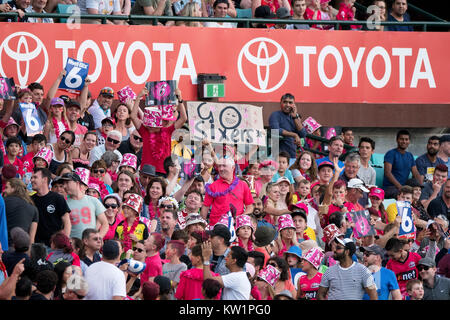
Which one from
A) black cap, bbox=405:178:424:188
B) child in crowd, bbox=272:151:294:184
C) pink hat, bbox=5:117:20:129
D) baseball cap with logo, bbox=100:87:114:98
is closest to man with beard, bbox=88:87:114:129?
baseball cap with logo, bbox=100:87:114:98

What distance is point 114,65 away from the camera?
17438mm

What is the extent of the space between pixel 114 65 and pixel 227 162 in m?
4.21

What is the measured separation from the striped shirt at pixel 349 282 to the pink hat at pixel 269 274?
0.60m

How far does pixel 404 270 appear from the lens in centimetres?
1305

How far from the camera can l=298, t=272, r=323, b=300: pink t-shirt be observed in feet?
39.7

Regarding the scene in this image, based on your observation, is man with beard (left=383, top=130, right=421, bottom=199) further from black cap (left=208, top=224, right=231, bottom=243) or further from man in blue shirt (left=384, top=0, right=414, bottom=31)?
black cap (left=208, top=224, right=231, bottom=243)

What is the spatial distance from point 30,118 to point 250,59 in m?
4.58

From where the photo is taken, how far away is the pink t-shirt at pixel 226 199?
13.7 metres

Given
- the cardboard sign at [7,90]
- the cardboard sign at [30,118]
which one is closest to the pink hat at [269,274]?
the cardboard sign at [30,118]

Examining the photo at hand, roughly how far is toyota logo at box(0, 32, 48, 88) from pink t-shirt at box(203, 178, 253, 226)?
454 centimetres

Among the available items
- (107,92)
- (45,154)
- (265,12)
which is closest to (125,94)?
(107,92)

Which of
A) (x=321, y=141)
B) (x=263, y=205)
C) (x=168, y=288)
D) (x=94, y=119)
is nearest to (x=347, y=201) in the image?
(x=263, y=205)

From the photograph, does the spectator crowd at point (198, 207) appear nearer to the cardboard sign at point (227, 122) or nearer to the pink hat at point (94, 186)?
the pink hat at point (94, 186)

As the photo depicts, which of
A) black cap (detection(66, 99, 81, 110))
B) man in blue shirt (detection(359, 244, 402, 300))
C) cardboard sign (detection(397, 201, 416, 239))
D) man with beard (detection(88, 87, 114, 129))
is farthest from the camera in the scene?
man with beard (detection(88, 87, 114, 129))
